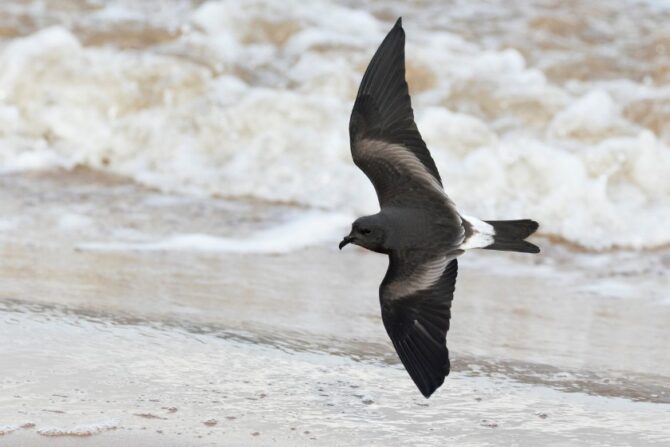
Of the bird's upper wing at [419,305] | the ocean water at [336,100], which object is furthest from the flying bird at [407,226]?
the ocean water at [336,100]

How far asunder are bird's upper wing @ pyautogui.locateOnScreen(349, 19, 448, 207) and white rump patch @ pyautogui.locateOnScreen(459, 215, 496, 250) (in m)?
0.18

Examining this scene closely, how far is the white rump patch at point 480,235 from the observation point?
13.8ft

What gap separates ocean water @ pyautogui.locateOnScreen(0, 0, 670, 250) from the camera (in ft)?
25.0

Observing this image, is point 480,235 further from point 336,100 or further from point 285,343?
point 336,100

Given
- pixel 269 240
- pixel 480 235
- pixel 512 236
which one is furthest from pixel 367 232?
pixel 269 240

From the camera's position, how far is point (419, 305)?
4.12 metres

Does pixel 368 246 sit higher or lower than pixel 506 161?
lower

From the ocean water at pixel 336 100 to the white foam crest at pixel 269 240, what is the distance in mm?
266

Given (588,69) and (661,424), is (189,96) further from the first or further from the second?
(661,424)

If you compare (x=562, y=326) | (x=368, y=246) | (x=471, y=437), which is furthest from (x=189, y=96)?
(x=471, y=437)

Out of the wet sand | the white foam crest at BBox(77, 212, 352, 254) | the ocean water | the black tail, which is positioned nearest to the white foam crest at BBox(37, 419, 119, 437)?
the wet sand

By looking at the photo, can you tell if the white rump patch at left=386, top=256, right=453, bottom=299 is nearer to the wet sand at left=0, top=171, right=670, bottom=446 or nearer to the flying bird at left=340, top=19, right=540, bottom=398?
the flying bird at left=340, top=19, right=540, bottom=398

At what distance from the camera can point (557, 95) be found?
9.06 m

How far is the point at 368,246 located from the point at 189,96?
509 centimetres
